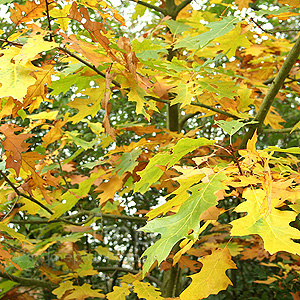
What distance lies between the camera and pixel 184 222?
691 millimetres

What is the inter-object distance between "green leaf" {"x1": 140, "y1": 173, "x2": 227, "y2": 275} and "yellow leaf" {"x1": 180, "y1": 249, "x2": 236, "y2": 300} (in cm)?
15

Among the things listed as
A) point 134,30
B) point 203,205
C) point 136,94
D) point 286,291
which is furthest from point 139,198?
point 203,205

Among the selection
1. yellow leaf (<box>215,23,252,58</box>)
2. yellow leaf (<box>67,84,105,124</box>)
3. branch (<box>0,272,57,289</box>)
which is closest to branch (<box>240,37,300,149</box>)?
yellow leaf (<box>215,23,252,58</box>)

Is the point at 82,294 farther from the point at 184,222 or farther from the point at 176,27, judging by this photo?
the point at 176,27

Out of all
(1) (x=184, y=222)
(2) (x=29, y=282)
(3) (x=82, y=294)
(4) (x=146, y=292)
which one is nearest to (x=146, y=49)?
(1) (x=184, y=222)

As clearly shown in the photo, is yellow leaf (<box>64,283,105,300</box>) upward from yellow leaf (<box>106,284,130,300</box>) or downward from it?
downward

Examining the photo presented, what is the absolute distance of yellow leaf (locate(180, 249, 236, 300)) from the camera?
0.77 meters

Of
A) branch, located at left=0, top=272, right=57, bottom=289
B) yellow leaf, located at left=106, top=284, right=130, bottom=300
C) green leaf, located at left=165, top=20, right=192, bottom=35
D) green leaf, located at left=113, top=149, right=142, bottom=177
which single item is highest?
green leaf, located at left=165, top=20, right=192, bottom=35

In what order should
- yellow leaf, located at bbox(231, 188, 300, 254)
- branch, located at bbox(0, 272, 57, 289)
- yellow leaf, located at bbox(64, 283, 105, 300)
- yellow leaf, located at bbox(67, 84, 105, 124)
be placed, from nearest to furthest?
yellow leaf, located at bbox(231, 188, 300, 254)
yellow leaf, located at bbox(67, 84, 105, 124)
yellow leaf, located at bbox(64, 283, 105, 300)
branch, located at bbox(0, 272, 57, 289)

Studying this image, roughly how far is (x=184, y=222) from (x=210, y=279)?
21 centimetres

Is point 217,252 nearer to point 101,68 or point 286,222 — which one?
point 286,222

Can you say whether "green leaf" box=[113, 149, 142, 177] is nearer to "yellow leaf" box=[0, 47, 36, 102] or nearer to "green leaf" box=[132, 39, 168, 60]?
"green leaf" box=[132, 39, 168, 60]

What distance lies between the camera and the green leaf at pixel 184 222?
2.19ft

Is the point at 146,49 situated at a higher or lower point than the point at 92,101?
higher
